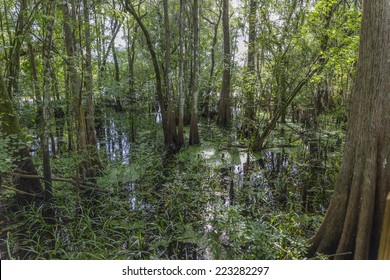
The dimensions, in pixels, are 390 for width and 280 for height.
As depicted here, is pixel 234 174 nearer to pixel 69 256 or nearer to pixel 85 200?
pixel 85 200

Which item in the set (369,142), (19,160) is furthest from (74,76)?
(369,142)

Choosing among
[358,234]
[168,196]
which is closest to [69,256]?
[168,196]

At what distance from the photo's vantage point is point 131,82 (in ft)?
45.6

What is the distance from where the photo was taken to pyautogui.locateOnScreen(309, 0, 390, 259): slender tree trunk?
2.44 m

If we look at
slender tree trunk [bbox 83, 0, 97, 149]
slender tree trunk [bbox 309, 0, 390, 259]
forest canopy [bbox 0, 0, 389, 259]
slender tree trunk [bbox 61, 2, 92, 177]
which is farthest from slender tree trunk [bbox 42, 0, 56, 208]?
slender tree trunk [bbox 309, 0, 390, 259]

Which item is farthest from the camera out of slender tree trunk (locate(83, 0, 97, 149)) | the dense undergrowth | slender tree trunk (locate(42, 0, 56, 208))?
slender tree trunk (locate(83, 0, 97, 149))

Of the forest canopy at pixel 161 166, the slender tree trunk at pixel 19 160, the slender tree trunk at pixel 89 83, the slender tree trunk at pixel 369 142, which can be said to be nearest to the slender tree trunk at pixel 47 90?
the forest canopy at pixel 161 166

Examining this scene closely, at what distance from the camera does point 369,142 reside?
8.21ft

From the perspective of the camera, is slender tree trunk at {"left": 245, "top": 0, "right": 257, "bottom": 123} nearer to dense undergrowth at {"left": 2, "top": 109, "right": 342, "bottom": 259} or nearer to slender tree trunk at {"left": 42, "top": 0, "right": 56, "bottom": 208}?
dense undergrowth at {"left": 2, "top": 109, "right": 342, "bottom": 259}

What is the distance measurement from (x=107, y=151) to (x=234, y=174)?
4.38 meters

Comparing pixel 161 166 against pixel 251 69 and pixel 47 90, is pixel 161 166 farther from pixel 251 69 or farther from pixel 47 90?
pixel 251 69

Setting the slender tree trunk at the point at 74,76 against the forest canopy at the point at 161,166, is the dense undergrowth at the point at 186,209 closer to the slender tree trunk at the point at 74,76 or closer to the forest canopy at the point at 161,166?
the forest canopy at the point at 161,166

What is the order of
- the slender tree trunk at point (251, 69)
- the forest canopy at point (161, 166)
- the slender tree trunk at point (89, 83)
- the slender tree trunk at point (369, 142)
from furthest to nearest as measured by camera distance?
1. the slender tree trunk at point (251, 69)
2. the slender tree trunk at point (89, 83)
3. the forest canopy at point (161, 166)
4. the slender tree trunk at point (369, 142)

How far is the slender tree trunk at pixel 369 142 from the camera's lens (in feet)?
8.00
